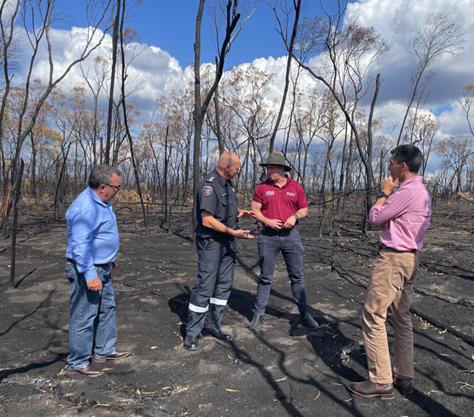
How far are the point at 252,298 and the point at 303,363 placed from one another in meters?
1.96

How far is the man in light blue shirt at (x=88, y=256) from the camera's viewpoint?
253cm

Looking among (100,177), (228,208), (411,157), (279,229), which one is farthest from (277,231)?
(100,177)

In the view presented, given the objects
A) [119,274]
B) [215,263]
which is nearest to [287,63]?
[119,274]

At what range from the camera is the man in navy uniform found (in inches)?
125

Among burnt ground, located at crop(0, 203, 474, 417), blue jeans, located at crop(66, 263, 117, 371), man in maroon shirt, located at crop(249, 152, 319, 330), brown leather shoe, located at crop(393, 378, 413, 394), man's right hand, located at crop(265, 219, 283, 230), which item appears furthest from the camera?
man in maroon shirt, located at crop(249, 152, 319, 330)

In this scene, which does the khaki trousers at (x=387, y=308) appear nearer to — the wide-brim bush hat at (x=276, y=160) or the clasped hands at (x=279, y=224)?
the clasped hands at (x=279, y=224)

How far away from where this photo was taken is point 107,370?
2764mm

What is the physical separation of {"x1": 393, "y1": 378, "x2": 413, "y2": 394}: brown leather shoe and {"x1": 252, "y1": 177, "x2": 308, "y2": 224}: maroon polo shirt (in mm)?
1807

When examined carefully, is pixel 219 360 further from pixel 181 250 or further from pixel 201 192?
pixel 181 250

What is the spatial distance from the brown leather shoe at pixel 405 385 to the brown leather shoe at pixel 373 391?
113 mm

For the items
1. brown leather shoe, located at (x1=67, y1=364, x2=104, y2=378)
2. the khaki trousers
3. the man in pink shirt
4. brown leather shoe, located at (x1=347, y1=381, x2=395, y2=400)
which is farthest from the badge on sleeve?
brown leather shoe, located at (x1=347, y1=381, x2=395, y2=400)

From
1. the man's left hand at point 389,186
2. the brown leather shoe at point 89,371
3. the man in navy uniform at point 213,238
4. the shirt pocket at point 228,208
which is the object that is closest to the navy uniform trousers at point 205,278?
the man in navy uniform at point 213,238

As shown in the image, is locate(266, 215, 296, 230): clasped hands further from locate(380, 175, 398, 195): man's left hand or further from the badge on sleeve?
locate(380, 175, 398, 195): man's left hand

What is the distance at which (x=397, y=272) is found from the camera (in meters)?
2.35
